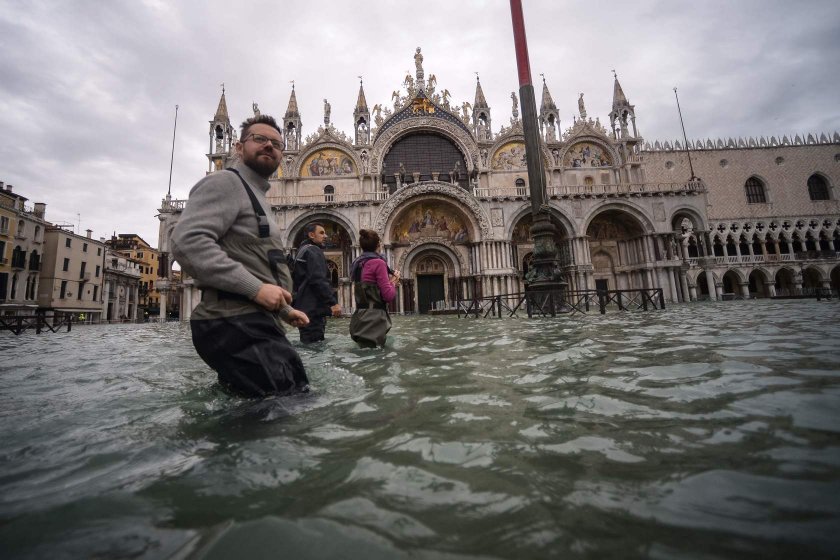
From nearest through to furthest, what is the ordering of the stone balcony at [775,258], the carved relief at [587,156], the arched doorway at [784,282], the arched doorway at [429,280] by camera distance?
the arched doorway at [429,280], the carved relief at [587,156], the stone balcony at [775,258], the arched doorway at [784,282]

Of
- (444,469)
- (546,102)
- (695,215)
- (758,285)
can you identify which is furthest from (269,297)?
(758,285)

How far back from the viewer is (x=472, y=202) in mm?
20531

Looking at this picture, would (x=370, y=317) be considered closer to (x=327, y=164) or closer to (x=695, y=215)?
(x=327, y=164)

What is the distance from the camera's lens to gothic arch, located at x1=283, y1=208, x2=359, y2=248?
20625 millimetres

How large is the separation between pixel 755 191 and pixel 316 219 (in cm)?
3586

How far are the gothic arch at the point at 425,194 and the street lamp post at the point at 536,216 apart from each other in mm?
8846

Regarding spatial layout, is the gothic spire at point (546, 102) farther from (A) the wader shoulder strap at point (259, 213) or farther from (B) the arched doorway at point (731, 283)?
(A) the wader shoulder strap at point (259, 213)

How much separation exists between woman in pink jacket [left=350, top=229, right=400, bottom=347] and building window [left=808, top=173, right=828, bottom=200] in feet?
141

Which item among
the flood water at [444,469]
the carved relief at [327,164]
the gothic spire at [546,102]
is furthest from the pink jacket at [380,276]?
the gothic spire at [546,102]

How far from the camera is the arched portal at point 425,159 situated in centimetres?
2342

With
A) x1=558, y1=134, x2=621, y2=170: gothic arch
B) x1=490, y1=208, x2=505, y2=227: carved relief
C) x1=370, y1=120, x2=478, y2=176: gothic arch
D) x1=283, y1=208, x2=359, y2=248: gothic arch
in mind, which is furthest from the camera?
x1=558, y1=134, x2=621, y2=170: gothic arch

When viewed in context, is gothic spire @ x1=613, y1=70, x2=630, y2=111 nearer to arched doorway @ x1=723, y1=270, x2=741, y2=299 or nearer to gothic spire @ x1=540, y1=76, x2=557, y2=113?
gothic spire @ x1=540, y1=76, x2=557, y2=113

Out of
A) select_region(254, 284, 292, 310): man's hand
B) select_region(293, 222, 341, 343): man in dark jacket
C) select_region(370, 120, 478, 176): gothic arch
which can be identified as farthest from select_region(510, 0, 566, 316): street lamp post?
select_region(370, 120, 478, 176): gothic arch

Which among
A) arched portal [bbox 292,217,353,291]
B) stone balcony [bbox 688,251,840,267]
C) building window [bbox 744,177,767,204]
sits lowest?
stone balcony [bbox 688,251,840,267]
